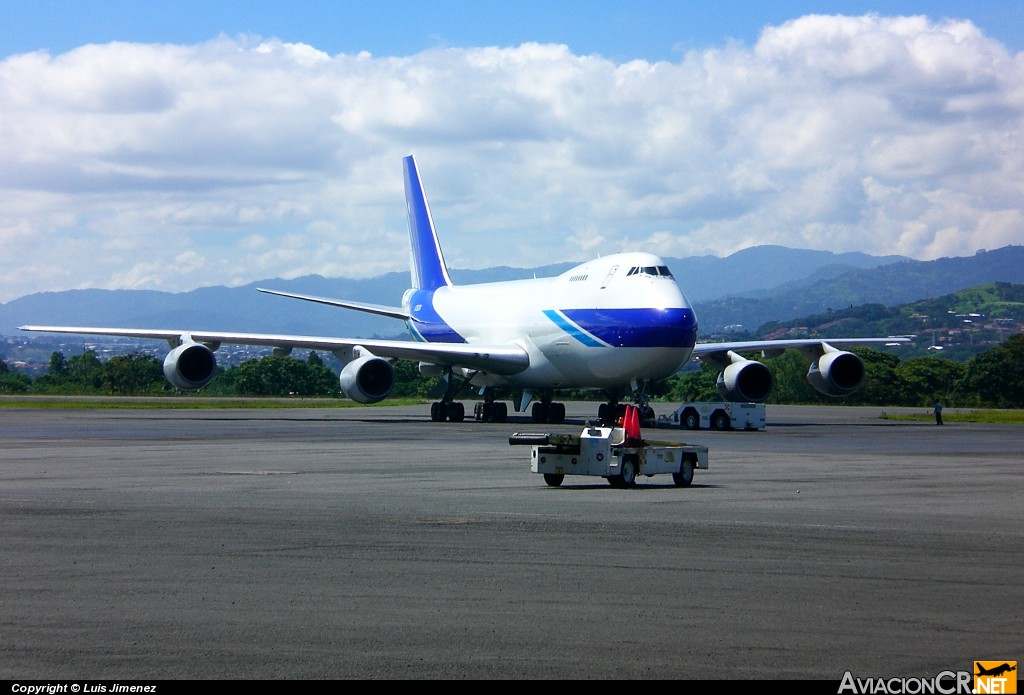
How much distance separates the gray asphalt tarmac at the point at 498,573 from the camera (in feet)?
25.6

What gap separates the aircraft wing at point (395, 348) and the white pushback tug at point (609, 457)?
76.9ft

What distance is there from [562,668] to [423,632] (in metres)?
1.30

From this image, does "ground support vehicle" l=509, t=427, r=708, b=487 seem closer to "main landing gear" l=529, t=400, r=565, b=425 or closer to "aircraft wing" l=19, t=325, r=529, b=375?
"aircraft wing" l=19, t=325, r=529, b=375

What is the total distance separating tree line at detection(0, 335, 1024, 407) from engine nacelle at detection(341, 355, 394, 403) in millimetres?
31560

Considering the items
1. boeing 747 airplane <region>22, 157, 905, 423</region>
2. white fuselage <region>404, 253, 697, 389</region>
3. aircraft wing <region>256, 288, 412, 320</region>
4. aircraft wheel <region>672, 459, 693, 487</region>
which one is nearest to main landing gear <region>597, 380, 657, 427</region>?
boeing 747 airplane <region>22, 157, 905, 423</region>

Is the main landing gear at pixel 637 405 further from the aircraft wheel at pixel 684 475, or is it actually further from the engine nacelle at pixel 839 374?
the aircraft wheel at pixel 684 475

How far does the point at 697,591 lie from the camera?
1002 cm

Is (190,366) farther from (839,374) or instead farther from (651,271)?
(839,374)

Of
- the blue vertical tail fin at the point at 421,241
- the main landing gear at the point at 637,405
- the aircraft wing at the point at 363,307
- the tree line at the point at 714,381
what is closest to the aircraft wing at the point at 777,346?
the main landing gear at the point at 637,405

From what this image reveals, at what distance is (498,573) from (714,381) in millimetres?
76289

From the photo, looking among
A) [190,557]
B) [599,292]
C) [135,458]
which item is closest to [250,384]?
[599,292]

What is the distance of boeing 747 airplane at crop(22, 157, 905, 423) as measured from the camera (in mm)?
38125

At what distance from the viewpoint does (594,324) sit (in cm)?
3947

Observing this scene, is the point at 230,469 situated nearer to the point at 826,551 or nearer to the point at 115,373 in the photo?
the point at 826,551
